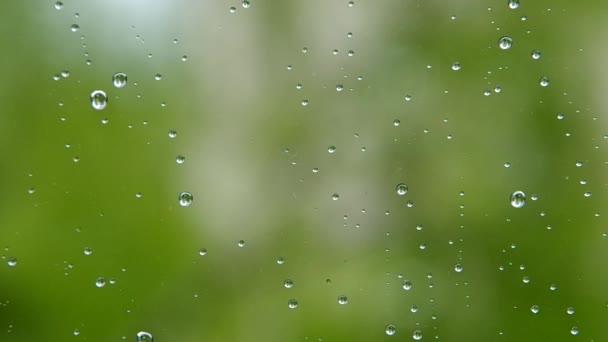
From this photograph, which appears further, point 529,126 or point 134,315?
point 529,126

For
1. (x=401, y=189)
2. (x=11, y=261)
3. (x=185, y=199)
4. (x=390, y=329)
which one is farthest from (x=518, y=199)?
(x=11, y=261)

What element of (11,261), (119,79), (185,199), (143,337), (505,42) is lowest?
(143,337)

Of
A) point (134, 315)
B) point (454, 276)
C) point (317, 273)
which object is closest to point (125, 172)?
point (134, 315)

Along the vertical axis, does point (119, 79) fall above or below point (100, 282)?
above

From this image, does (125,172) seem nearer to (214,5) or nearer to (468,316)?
(214,5)

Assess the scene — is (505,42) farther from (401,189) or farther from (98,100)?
(98,100)

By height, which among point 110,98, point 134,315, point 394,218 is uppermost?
point 110,98

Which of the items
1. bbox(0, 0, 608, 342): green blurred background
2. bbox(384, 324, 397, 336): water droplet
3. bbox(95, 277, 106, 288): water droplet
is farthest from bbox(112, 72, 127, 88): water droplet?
bbox(384, 324, 397, 336): water droplet

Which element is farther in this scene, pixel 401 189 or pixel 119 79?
pixel 401 189
